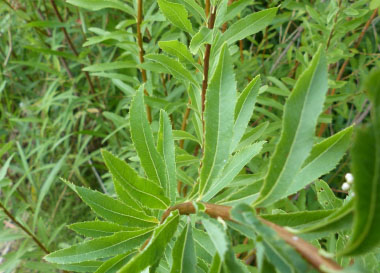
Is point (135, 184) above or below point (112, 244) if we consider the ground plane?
above

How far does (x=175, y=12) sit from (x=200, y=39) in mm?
85

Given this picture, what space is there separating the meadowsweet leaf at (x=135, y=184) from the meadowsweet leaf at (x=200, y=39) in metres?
0.34

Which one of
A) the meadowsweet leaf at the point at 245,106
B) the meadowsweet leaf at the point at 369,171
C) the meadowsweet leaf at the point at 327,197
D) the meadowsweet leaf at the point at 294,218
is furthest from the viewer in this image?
the meadowsweet leaf at the point at 327,197


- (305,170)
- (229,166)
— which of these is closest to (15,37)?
(229,166)

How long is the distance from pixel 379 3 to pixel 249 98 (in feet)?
1.68

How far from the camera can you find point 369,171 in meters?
0.29

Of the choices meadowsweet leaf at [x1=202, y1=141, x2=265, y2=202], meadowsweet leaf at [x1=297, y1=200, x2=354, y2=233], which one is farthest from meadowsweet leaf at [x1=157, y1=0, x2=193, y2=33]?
meadowsweet leaf at [x1=297, y1=200, x2=354, y2=233]

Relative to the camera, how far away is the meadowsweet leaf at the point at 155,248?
0.52m

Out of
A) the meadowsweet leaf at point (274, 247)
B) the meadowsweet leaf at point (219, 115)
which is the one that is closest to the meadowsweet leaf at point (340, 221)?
the meadowsweet leaf at point (274, 247)

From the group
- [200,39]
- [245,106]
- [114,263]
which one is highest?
[200,39]

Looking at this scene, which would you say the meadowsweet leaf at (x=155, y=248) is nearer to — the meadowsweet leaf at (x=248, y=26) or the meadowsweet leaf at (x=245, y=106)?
the meadowsweet leaf at (x=245, y=106)

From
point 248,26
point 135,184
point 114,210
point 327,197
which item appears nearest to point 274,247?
point 135,184

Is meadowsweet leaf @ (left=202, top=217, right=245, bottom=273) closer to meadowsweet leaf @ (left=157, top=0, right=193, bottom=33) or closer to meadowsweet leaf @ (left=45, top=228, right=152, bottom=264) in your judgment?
meadowsweet leaf @ (left=45, top=228, right=152, bottom=264)

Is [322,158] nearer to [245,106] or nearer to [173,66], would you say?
[245,106]
